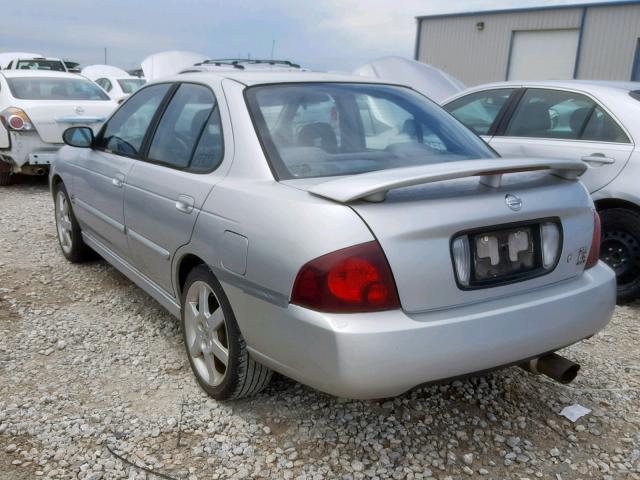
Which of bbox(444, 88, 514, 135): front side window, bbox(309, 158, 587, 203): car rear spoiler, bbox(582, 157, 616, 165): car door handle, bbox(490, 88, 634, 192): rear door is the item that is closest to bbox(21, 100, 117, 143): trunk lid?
bbox(444, 88, 514, 135): front side window

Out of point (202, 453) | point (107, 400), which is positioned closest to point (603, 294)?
point (202, 453)

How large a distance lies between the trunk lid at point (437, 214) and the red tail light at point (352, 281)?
38 millimetres

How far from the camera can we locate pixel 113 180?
11.6 ft

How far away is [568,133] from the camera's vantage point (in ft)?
14.7

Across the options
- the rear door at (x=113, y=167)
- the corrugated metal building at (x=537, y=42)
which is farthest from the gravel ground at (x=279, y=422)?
the corrugated metal building at (x=537, y=42)

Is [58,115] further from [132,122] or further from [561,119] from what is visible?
[561,119]

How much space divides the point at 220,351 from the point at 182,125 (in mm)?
1235

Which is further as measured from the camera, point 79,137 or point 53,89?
point 53,89

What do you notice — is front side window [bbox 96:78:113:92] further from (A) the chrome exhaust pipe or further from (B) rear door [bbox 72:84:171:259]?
(A) the chrome exhaust pipe

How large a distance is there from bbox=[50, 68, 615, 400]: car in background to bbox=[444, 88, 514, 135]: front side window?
1995mm

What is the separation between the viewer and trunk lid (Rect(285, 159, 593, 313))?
1979mm

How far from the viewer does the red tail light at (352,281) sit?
76.9 inches

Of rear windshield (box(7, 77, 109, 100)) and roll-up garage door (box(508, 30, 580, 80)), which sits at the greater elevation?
roll-up garage door (box(508, 30, 580, 80))

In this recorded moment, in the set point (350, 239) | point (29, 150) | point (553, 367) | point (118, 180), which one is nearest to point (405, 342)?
point (350, 239)
